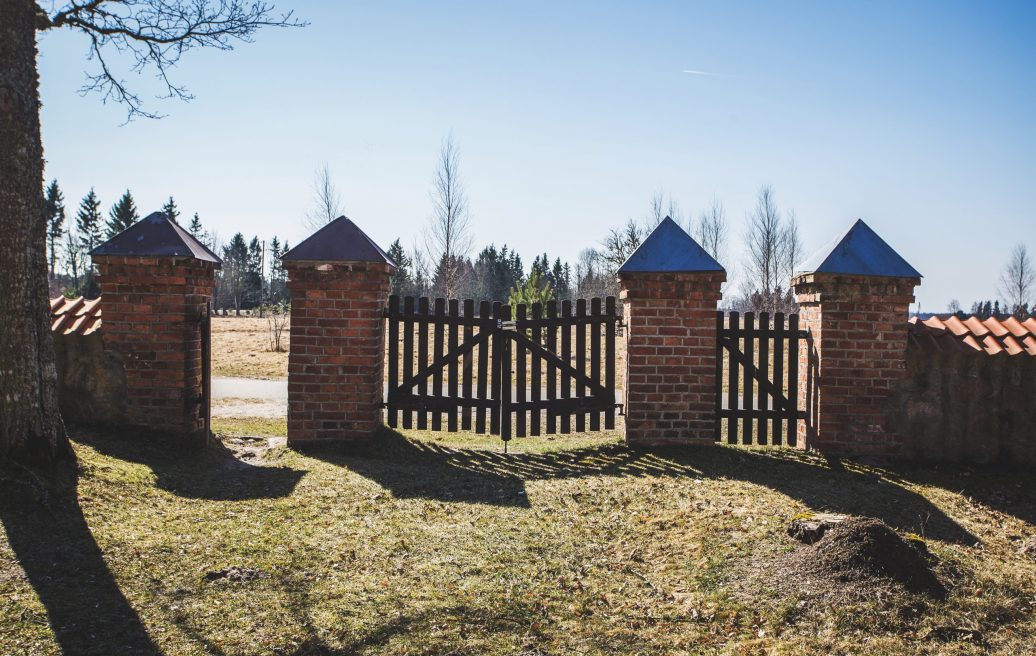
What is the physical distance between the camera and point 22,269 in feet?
14.0

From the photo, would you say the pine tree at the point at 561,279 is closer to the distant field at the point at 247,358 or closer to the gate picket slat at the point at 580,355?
the distant field at the point at 247,358

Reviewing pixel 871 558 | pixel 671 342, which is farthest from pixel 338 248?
pixel 871 558

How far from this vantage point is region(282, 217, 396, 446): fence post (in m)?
6.10

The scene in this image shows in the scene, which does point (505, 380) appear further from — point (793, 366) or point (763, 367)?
point (793, 366)

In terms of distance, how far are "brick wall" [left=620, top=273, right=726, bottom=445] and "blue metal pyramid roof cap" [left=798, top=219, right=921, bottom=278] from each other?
0.98 meters

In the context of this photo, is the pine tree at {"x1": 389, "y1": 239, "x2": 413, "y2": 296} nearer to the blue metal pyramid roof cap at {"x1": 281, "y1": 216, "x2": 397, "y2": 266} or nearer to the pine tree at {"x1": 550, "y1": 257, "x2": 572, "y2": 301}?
the pine tree at {"x1": 550, "y1": 257, "x2": 572, "y2": 301}

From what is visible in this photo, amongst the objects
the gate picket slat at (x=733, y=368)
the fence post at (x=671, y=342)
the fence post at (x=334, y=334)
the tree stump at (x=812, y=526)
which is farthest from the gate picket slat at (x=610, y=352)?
the tree stump at (x=812, y=526)

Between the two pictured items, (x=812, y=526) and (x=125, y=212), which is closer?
(x=812, y=526)

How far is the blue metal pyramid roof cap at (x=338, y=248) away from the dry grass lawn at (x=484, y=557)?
1.92 metres

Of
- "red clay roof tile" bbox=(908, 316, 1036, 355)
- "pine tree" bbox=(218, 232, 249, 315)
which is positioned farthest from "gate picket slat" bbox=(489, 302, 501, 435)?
"pine tree" bbox=(218, 232, 249, 315)

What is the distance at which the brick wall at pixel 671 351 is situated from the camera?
19.9 ft

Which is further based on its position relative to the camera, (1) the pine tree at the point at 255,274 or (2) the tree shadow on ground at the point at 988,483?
(1) the pine tree at the point at 255,274

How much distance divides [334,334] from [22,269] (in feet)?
8.16

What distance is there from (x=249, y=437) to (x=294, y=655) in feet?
15.0
